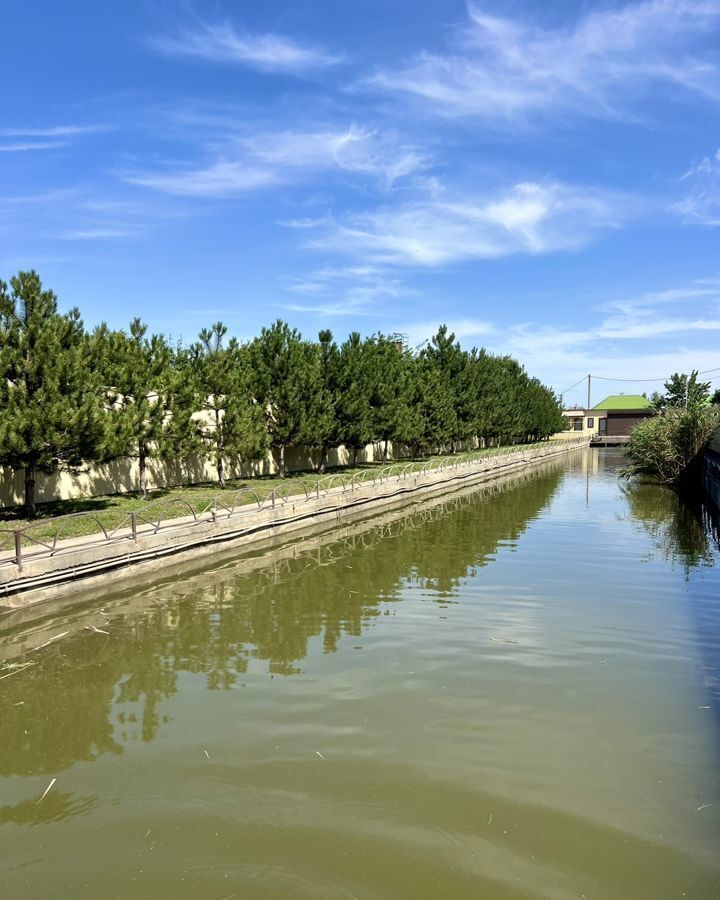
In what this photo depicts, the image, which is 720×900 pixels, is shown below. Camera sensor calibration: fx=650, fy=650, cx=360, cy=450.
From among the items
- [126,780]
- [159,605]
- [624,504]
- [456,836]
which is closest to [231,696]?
[126,780]

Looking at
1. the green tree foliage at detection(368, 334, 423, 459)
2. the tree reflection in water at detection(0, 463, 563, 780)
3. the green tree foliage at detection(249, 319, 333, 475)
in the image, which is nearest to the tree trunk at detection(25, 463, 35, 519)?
the tree reflection in water at detection(0, 463, 563, 780)

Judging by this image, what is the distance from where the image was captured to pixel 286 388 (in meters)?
28.5

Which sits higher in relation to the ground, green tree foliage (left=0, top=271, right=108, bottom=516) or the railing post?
green tree foliage (left=0, top=271, right=108, bottom=516)

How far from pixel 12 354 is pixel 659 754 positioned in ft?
53.1

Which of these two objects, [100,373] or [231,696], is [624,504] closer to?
[100,373]

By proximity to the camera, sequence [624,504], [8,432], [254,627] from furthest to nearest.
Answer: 1. [624,504]
2. [8,432]
3. [254,627]

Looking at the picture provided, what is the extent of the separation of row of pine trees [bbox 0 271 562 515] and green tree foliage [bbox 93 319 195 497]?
0.04 metres

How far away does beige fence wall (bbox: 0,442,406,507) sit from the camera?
61.8ft

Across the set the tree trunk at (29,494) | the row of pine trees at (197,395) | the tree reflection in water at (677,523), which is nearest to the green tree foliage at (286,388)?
the row of pine trees at (197,395)

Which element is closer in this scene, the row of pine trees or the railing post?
the railing post

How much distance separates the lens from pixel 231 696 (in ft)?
25.1

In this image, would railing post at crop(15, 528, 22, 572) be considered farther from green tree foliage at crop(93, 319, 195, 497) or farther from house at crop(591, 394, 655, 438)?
house at crop(591, 394, 655, 438)

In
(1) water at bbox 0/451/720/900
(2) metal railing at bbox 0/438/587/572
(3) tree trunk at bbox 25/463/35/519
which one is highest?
(3) tree trunk at bbox 25/463/35/519

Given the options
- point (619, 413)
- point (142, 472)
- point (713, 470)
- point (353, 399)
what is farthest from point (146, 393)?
point (619, 413)
